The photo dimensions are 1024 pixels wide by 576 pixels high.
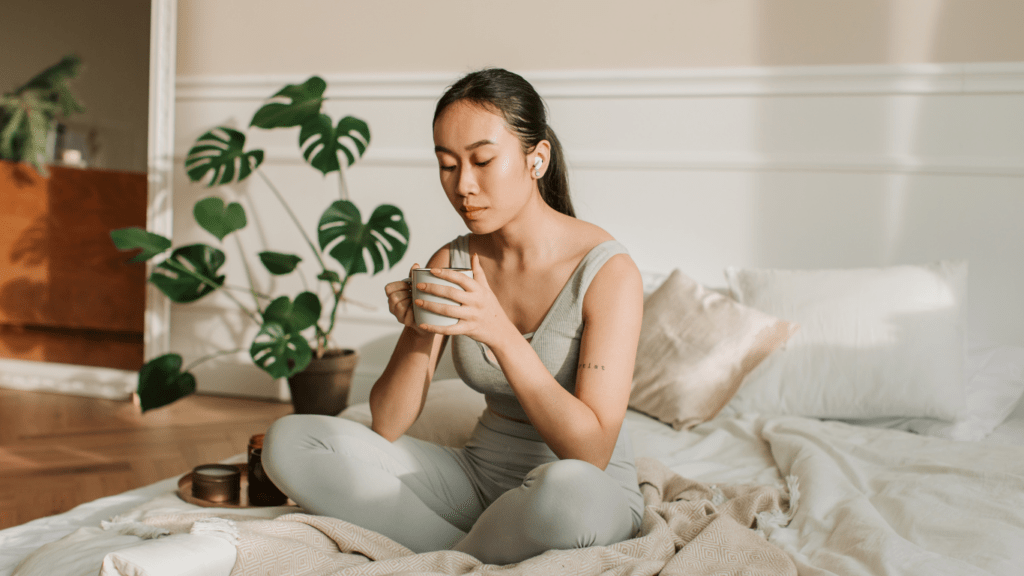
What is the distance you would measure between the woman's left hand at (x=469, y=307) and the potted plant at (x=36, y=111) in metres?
3.32

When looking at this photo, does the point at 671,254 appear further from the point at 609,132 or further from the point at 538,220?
the point at 538,220

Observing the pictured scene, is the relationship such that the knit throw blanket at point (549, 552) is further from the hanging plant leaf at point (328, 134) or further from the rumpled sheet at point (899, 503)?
the hanging plant leaf at point (328, 134)

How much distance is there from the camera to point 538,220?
1.13m

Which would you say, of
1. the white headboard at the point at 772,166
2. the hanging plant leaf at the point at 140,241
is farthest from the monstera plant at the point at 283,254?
the white headboard at the point at 772,166

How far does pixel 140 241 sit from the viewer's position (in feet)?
7.55

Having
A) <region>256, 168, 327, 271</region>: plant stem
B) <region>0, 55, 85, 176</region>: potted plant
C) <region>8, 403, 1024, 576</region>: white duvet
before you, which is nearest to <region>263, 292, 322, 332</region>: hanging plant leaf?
<region>256, 168, 327, 271</region>: plant stem

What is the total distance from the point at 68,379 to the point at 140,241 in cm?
97

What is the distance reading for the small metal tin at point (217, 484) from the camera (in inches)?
51.6

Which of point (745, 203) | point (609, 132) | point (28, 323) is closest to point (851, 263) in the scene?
point (745, 203)

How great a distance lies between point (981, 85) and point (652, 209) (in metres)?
1.04

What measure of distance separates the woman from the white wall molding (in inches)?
53.2

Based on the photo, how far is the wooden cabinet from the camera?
331 centimetres

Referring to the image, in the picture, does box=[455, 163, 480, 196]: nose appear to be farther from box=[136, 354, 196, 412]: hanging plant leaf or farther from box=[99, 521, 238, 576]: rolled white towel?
box=[136, 354, 196, 412]: hanging plant leaf

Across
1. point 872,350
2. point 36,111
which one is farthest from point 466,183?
point 36,111
